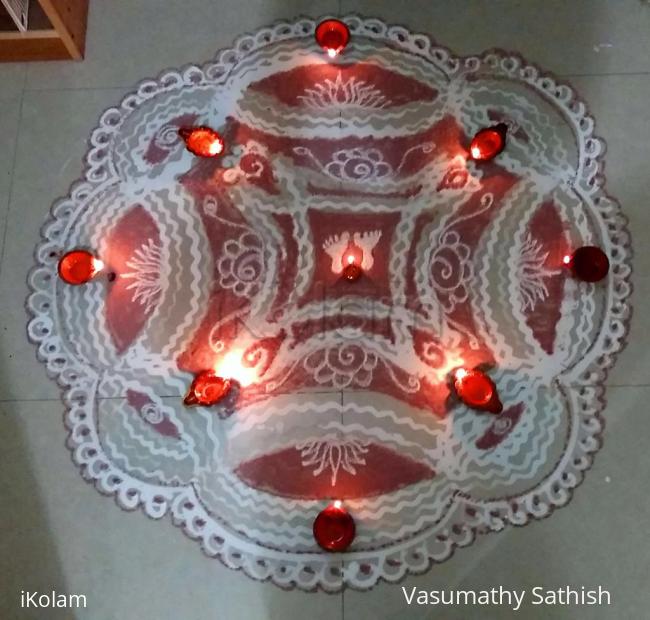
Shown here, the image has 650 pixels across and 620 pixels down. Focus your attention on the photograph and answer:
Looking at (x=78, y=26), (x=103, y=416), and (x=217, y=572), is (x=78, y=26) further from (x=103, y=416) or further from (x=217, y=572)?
(x=217, y=572)

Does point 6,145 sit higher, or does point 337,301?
point 6,145

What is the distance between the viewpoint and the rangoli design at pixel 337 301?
113 centimetres

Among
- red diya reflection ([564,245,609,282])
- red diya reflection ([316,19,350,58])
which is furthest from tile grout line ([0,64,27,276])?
red diya reflection ([564,245,609,282])

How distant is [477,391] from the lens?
1.13 meters

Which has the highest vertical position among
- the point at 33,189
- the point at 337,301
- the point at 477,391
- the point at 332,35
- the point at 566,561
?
the point at 332,35

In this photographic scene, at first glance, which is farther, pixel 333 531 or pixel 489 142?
pixel 489 142

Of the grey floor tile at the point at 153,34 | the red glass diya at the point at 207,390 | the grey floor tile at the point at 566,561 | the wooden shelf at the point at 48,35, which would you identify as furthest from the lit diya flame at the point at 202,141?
the grey floor tile at the point at 566,561

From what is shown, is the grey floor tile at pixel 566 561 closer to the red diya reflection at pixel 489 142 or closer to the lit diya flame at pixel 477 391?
the lit diya flame at pixel 477 391

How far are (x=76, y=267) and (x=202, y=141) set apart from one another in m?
0.31

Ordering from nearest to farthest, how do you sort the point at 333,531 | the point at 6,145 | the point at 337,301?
1. the point at 333,531
2. the point at 337,301
3. the point at 6,145

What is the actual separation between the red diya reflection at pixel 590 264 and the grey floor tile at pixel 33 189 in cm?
87

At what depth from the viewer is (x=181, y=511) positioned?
1138 millimetres

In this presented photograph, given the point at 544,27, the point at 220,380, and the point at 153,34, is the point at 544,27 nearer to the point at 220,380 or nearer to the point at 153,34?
the point at 153,34

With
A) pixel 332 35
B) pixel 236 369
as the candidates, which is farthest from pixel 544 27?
pixel 236 369
